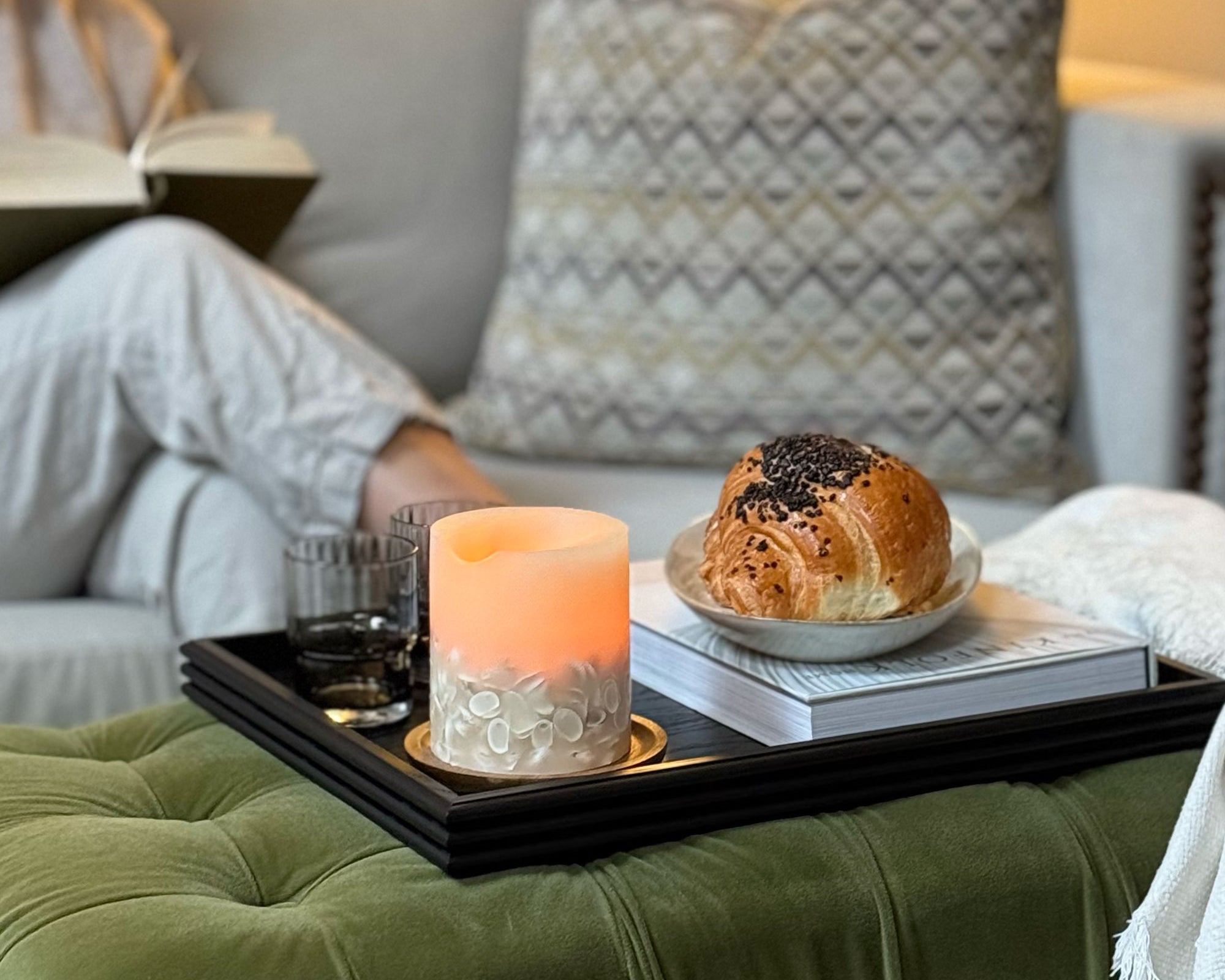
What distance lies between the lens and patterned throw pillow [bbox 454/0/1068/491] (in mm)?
1675

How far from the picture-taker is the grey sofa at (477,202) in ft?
5.57

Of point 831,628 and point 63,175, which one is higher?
point 63,175

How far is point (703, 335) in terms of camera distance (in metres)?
1.69

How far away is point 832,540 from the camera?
0.73 metres

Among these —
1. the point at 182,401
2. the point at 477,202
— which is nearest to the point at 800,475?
the point at 182,401

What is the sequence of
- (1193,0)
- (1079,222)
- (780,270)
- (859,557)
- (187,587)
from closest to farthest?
(859,557) → (187,587) → (780,270) → (1079,222) → (1193,0)

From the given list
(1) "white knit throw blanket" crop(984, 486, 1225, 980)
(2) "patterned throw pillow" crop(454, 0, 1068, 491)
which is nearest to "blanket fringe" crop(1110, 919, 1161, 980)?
(1) "white knit throw blanket" crop(984, 486, 1225, 980)

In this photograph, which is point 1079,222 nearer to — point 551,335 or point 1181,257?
point 1181,257

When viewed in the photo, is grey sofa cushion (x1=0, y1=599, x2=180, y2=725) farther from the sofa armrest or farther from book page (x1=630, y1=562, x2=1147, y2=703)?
the sofa armrest

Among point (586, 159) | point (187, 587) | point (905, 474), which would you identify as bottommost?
point (187, 587)

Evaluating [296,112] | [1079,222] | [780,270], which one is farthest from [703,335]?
[296,112]

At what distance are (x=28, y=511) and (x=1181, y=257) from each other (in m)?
1.18

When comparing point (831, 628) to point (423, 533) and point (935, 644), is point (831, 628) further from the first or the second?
point (423, 533)

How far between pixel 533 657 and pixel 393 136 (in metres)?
1.34
